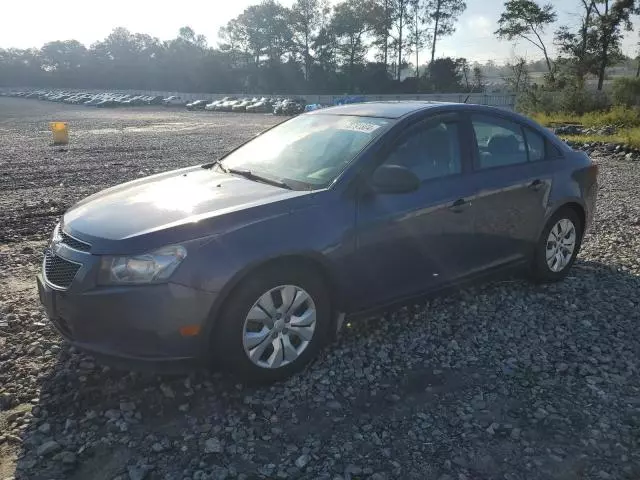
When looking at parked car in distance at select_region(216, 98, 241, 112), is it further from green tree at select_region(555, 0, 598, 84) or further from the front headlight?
the front headlight

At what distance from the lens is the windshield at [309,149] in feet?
12.5

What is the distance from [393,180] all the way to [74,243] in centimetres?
203

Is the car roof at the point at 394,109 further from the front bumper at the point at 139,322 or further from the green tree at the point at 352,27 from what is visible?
the green tree at the point at 352,27

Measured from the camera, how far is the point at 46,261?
3.45 m

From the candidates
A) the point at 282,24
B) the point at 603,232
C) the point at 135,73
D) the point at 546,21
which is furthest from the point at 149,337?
the point at 135,73

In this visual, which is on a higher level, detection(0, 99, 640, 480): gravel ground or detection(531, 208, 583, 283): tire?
detection(531, 208, 583, 283): tire

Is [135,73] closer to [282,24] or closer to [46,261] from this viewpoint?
[282,24]

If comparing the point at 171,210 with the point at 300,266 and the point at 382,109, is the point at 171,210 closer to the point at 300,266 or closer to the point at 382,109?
the point at 300,266

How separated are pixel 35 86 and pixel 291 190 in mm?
127278

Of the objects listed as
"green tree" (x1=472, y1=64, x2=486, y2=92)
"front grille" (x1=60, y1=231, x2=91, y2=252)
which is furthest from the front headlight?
"green tree" (x1=472, y1=64, x2=486, y2=92)

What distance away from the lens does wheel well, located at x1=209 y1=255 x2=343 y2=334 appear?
308 cm

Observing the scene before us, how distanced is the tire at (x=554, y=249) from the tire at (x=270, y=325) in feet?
7.81

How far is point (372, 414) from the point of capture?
3.17 m

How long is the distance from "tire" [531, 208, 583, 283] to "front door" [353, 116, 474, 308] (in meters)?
1.02
